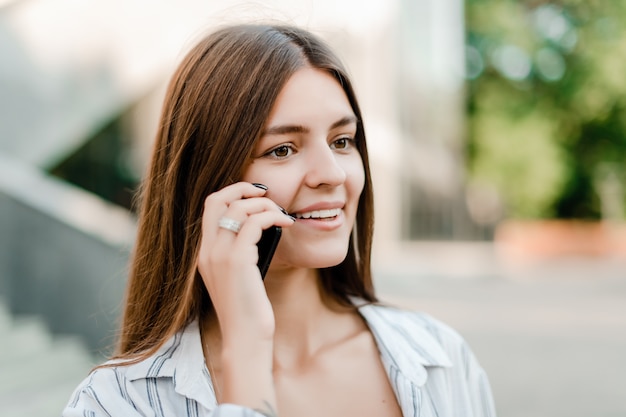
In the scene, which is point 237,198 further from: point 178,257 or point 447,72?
point 447,72

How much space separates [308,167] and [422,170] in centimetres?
1970

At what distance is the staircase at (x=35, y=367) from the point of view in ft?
15.9

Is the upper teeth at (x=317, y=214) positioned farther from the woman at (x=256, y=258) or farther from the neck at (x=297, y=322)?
the neck at (x=297, y=322)

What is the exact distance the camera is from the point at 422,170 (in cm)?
2127

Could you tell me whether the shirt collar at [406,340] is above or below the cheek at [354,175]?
below

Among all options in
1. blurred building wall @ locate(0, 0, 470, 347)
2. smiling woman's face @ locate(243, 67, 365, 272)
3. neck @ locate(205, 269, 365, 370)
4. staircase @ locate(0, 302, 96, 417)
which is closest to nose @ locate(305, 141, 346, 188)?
smiling woman's face @ locate(243, 67, 365, 272)

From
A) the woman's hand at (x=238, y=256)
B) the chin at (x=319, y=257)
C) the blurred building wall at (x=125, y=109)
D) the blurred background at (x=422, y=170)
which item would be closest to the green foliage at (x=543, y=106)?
the blurred background at (x=422, y=170)

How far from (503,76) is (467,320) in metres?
16.6

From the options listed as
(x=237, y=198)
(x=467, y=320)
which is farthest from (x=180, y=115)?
(x=467, y=320)

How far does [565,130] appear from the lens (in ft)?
83.1

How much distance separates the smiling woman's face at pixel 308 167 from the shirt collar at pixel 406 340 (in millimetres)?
348

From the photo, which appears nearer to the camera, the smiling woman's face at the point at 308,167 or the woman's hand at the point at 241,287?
the woman's hand at the point at 241,287

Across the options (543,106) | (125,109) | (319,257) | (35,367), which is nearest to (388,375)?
(319,257)

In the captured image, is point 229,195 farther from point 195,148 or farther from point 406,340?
point 406,340
